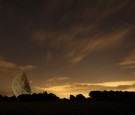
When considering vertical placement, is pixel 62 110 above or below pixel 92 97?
below

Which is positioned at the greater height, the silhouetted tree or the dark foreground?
the silhouetted tree

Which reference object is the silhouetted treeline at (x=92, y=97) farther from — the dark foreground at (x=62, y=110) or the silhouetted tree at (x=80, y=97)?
the dark foreground at (x=62, y=110)

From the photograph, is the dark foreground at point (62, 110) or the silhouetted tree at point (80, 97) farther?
the silhouetted tree at point (80, 97)

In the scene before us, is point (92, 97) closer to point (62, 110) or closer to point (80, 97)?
point (80, 97)

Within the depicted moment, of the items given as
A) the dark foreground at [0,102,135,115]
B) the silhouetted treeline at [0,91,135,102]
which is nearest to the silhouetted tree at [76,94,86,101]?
the silhouetted treeline at [0,91,135,102]

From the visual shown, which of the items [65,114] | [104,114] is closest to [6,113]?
[65,114]

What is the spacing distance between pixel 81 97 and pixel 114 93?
11505mm

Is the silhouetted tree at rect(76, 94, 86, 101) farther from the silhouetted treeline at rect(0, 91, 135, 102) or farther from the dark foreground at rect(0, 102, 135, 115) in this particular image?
the dark foreground at rect(0, 102, 135, 115)

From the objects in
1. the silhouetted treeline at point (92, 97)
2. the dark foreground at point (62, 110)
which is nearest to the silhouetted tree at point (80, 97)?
the silhouetted treeline at point (92, 97)

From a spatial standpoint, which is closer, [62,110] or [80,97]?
[62,110]

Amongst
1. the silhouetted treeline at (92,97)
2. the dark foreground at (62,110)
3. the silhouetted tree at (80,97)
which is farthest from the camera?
the silhouetted tree at (80,97)

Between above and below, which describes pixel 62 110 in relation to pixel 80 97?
below

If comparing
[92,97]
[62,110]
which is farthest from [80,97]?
[62,110]

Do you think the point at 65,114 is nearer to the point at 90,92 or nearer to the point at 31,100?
the point at 31,100
